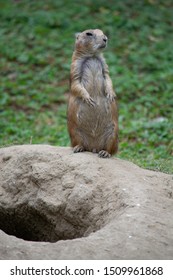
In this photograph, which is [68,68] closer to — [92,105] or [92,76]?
[92,76]

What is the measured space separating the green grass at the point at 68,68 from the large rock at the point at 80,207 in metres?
2.22

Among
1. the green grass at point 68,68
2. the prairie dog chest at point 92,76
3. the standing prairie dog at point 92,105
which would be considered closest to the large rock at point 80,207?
the standing prairie dog at point 92,105

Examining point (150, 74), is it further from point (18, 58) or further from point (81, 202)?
point (81, 202)

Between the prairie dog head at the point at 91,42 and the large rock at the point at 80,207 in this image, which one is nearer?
the large rock at the point at 80,207

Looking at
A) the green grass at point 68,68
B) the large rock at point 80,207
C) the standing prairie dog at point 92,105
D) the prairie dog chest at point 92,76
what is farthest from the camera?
the green grass at point 68,68

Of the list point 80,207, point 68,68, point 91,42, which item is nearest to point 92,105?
point 91,42

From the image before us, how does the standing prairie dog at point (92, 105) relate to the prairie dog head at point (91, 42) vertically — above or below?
below

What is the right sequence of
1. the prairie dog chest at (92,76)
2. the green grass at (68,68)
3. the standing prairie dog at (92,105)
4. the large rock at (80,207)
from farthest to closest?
the green grass at (68,68) < the prairie dog chest at (92,76) < the standing prairie dog at (92,105) < the large rock at (80,207)

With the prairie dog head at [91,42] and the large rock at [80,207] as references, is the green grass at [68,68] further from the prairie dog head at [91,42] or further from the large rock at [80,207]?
the large rock at [80,207]

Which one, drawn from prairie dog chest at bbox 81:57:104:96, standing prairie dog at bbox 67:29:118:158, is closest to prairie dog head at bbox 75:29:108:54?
standing prairie dog at bbox 67:29:118:158

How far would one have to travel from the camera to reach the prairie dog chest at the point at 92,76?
7.38 m

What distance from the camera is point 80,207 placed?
6395mm

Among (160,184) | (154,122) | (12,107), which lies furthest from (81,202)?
(12,107)

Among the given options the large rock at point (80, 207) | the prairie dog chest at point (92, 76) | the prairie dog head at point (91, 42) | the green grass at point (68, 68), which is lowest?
the green grass at point (68, 68)
